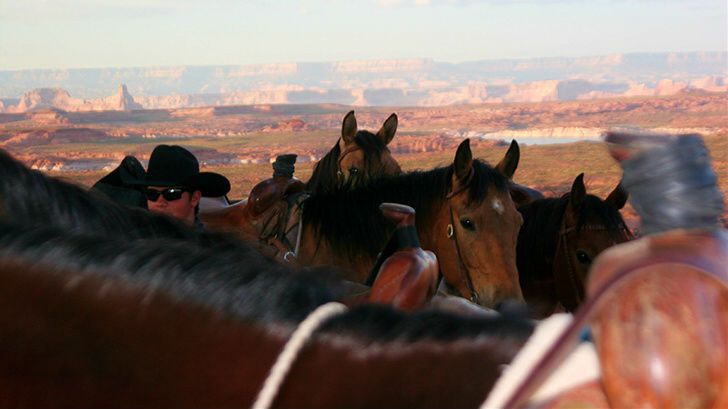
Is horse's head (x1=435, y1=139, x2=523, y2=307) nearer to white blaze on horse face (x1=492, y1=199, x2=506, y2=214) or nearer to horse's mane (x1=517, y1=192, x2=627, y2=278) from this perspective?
white blaze on horse face (x1=492, y1=199, x2=506, y2=214)

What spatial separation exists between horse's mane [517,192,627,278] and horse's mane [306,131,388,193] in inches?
54.6

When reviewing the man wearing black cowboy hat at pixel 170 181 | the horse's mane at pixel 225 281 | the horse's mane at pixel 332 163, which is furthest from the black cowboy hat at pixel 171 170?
the horse's mane at pixel 225 281

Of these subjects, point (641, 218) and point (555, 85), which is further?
point (555, 85)

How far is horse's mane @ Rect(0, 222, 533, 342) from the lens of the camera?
41.8 inches

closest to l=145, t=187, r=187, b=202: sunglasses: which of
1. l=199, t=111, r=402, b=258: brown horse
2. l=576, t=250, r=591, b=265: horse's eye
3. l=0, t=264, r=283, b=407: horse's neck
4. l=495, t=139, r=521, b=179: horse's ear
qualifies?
l=199, t=111, r=402, b=258: brown horse

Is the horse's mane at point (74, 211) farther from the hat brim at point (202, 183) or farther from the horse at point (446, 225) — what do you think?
the horse at point (446, 225)

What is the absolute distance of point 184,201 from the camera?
3.52 meters

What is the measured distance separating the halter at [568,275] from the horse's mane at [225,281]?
12.0ft

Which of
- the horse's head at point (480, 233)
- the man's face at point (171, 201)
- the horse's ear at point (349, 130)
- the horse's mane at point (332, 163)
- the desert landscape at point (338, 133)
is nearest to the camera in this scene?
the man's face at point (171, 201)

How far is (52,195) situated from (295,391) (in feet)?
2.86

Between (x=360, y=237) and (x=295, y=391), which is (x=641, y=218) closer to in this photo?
(x=295, y=391)

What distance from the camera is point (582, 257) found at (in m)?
4.55

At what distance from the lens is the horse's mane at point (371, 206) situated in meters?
4.31

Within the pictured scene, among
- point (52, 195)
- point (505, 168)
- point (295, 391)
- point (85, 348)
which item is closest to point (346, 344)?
point (295, 391)
